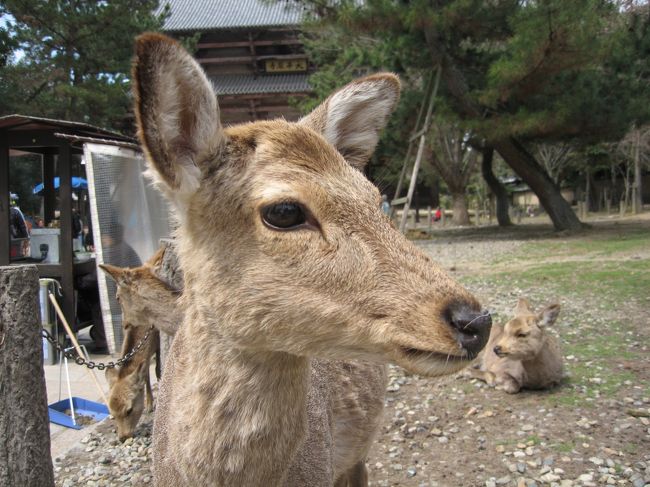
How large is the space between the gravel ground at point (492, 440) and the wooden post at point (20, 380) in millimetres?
1751

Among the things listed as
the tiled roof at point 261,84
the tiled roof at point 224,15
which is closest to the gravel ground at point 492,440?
the tiled roof at point 261,84

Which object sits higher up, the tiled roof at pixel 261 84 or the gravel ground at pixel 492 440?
the tiled roof at pixel 261 84

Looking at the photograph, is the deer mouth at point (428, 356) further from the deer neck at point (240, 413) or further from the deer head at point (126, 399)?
the deer head at point (126, 399)

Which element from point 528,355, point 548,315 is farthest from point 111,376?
point 548,315

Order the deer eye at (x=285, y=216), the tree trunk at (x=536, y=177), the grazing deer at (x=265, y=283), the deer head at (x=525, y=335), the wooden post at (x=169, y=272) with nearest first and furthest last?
1. the grazing deer at (x=265, y=283)
2. the deer eye at (x=285, y=216)
3. the wooden post at (x=169, y=272)
4. the deer head at (x=525, y=335)
5. the tree trunk at (x=536, y=177)

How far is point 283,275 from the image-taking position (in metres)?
Answer: 1.67

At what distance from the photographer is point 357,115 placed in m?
2.36

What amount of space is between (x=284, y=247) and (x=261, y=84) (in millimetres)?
19584

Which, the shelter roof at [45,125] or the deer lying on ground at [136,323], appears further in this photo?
the shelter roof at [45,125]

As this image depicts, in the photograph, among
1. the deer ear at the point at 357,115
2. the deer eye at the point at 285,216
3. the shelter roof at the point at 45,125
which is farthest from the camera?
the shelter roof at the point at 45,125

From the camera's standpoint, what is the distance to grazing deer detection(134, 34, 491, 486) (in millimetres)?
1553

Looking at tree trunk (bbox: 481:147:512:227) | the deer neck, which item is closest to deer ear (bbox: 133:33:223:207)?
the deer neck

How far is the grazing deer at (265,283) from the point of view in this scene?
1553mm

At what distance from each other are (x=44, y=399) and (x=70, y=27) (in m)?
12.7
